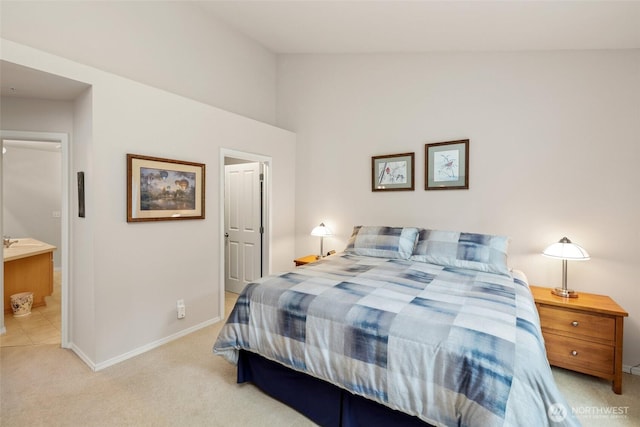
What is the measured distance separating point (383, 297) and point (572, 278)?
6.82 feet

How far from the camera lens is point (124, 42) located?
2.77 meters

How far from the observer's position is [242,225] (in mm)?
4301

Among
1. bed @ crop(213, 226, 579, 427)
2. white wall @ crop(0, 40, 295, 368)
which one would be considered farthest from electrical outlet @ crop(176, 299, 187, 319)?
bed @ crop(213, 226, 579, 427)

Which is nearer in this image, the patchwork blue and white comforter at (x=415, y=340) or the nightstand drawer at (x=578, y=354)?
the patchwork blue and white comforter at (x=415, y=340)

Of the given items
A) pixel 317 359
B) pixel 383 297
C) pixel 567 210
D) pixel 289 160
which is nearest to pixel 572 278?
pixel 567 210

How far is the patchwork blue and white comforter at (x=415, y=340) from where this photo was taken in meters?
1.18

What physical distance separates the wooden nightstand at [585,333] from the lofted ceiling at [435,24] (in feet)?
7.02

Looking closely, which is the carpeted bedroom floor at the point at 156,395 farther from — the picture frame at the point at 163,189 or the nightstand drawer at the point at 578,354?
the picture frame at the point at 163,189

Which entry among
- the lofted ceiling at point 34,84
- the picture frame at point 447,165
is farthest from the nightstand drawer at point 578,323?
the lofted ceiling at point 34,84

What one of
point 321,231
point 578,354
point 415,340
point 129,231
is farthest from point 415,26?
point 129,231

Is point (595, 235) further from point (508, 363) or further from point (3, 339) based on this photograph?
point (3, 339)

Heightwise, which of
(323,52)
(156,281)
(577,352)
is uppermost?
(323,52)

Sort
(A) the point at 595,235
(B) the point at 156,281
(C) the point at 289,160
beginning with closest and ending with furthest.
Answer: (A) the point at 595,235
(B) the point at 156,281
(C) the point at 289,160

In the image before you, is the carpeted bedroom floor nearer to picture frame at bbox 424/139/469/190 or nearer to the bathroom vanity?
the bathroom vanity
